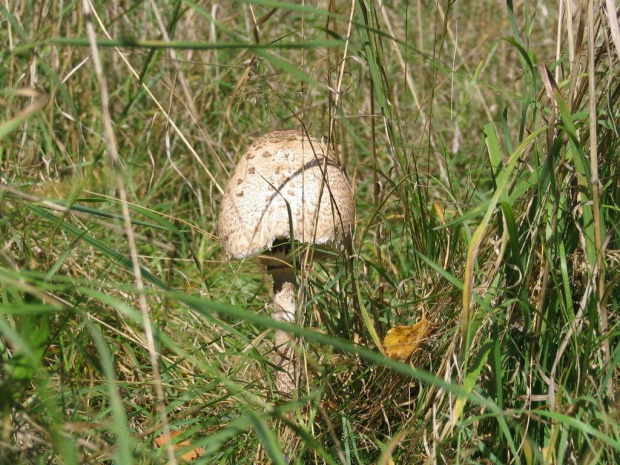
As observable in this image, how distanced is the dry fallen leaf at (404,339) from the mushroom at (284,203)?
239 mm

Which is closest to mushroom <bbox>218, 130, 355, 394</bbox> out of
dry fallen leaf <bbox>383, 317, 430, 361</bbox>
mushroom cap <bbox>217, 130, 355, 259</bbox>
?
mushroom cap <bbox>217, 130, 355, 259</bbox>

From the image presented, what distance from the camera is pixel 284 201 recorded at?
1.95 m

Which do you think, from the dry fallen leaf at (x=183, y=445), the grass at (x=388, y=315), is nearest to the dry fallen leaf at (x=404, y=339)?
the grass at (x=388, y=315)

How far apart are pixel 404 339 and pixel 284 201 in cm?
45

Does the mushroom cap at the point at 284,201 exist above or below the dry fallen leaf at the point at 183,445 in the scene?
above

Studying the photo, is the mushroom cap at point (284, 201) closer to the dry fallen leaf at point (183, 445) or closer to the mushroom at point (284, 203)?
the mushroom at point (284, 203)

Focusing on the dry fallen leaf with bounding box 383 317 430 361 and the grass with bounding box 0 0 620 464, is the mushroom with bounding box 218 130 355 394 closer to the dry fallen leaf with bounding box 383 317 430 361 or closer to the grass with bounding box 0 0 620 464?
the grass with bounding box 0 0 620 464

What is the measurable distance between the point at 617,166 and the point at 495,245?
14.2 inches

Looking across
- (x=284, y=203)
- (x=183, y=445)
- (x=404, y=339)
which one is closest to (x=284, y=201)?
(x=284, y=203)

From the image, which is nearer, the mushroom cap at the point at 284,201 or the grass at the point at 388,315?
the grass at the point at 388,315

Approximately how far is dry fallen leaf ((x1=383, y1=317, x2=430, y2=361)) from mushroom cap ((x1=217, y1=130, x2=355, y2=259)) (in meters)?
0.26

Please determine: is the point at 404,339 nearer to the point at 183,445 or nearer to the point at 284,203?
the point at 284,203

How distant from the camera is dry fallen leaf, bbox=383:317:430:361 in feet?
6.23

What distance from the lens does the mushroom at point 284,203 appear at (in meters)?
1.96
